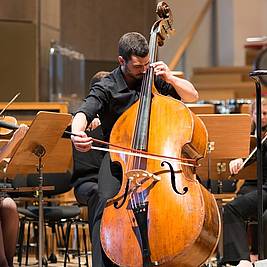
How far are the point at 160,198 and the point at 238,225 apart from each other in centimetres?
139

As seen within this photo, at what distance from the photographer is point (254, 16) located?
35.3ft

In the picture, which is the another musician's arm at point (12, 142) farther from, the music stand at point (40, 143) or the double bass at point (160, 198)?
the double bass at point (160, 198)

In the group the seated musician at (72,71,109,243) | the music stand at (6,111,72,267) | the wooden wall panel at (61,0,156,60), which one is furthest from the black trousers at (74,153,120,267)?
the wooden wall panel at (61,0,156,60)

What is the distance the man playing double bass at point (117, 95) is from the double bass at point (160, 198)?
6.9 inches

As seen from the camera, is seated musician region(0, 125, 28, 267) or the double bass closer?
the double bass

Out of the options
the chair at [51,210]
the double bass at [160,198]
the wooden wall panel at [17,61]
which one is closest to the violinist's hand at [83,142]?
the double bass at [160,198]

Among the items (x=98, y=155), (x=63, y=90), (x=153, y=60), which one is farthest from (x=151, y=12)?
(x=153, y=60)

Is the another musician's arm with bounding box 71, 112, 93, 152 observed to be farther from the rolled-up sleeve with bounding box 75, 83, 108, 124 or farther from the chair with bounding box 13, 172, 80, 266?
the chair with bounding box 13, 172, 80, 266

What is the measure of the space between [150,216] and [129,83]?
82 centimetres

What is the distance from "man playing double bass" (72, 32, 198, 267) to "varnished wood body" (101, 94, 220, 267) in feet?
0.63

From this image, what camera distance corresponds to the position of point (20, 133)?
3904mm

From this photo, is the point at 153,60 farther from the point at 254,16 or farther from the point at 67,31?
the point at 254,16

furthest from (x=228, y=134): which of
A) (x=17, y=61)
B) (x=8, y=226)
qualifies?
(x=17, y=61)

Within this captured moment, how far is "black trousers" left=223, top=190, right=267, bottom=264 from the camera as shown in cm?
450
